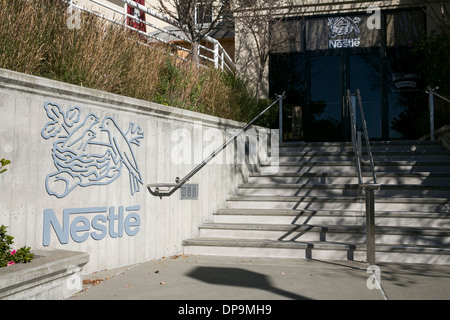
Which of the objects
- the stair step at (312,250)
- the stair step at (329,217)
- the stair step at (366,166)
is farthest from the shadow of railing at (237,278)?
the stair step at (366,166)

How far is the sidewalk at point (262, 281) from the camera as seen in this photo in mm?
4105

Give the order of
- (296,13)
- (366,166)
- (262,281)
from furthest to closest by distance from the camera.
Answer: (296,13) → (366,166) → (262,281)

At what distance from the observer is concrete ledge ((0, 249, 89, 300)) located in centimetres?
329

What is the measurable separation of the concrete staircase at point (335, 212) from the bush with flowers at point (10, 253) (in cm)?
278

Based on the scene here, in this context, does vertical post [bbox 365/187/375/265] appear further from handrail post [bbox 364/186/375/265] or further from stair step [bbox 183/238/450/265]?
stair step [bbox 183/238/450/265]

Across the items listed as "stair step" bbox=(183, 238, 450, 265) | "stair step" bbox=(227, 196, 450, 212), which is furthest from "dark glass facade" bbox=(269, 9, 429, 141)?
"stair step" bbox=(183, 238, 450, 265)

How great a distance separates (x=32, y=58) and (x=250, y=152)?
14.6 ft

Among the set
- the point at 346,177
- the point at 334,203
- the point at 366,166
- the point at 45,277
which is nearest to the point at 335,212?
the point at 334,203

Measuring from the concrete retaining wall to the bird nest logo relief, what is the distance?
0.01 metres

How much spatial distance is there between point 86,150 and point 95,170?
245 mm

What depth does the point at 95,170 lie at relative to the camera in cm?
488

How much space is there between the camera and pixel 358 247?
571 cm

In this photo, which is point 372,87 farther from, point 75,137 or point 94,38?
point 75,137

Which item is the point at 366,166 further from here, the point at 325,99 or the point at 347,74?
the point at 347,74
